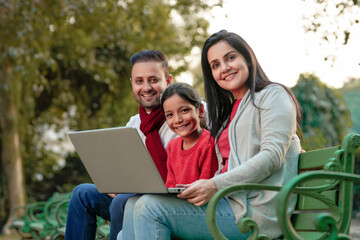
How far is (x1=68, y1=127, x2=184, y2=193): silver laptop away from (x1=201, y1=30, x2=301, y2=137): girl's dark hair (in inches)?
21.7

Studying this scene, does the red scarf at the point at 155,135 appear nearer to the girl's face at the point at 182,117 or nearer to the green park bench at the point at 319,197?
the girl's face at the point at 182,117

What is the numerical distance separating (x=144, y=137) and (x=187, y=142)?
54 centimetres

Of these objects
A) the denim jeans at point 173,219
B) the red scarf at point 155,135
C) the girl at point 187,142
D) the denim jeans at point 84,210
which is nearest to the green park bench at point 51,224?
the denim jeans at point 84,210

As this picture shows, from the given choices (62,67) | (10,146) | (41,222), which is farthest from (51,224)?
(62,67)

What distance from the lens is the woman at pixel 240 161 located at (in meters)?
2.40

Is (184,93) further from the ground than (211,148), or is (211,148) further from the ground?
(184,93)

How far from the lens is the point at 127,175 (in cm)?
261

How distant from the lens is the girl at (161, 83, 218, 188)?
291cm

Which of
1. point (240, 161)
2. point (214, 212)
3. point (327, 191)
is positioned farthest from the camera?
point (240, 161)

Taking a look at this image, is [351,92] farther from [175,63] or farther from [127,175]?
[127,175]

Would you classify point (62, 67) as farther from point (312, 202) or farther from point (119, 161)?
point (312, 202)

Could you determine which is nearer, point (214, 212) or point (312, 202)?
point (214, 212)

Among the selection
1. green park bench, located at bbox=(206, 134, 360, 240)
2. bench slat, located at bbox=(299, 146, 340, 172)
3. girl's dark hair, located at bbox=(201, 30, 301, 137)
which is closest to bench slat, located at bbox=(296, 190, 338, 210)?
green park bench, located at bbox=(206, 134, 360, 240)

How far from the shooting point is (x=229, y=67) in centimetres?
276
